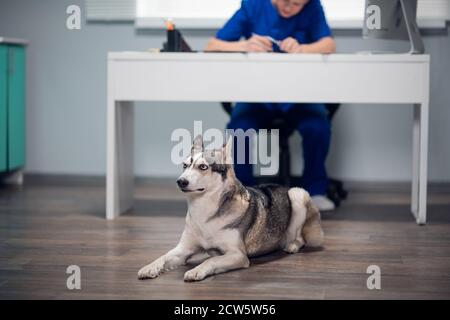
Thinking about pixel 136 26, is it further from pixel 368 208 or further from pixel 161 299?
pixel 161 299

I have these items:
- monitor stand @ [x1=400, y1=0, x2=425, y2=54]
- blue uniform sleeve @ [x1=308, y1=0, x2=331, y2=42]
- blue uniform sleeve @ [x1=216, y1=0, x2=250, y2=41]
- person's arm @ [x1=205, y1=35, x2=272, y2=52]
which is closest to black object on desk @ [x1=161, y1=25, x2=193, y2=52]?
person's arm @ [x1=205, y1=35, x2=272, y2=52]

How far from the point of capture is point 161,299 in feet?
6.84

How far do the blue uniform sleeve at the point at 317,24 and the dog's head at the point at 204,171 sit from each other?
152 cm

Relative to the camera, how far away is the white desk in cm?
330

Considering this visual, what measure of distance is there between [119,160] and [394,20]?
1377mm

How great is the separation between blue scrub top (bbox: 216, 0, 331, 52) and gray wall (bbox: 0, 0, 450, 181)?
0.79 metres

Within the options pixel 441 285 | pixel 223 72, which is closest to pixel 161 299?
pixel 441 285

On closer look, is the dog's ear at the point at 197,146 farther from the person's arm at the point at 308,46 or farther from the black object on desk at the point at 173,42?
the person's arm at the point at 308,46

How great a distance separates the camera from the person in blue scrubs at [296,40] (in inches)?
145

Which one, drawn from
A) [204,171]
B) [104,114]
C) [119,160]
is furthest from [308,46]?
[104,114]

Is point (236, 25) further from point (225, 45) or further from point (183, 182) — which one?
point (183, 182)

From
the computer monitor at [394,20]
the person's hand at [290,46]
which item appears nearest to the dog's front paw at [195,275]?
the person's hand at [290,46]

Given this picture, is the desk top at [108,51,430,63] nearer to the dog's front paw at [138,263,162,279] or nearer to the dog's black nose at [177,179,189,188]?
the dog's black nose at [177,179,189,188]
